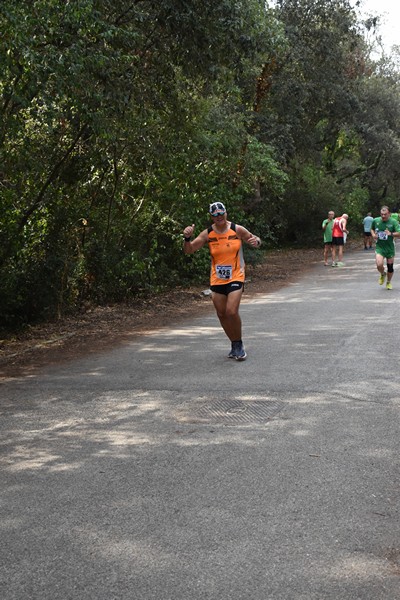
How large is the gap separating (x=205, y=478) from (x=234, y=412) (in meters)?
1.76

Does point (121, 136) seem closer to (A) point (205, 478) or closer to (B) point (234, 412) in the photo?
(B) point (234, 412)

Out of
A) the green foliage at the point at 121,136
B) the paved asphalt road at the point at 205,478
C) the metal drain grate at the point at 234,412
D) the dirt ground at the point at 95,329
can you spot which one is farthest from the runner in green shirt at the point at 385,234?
the metal drain grate at the point at 234,412

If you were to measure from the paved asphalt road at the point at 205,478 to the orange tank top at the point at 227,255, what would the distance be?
1073 millimetres

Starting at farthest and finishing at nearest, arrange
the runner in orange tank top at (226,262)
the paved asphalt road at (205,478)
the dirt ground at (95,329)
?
the dirt ground at (95,329) → the runner in orange tank top at (226,262) → the paved asphalt road at (205,478)

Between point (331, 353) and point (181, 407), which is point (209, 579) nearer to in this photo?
point (181, 407)

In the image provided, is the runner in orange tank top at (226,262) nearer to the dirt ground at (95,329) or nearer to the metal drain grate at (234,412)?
the dirt ground at (95,329)

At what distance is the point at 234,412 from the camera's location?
22.5 feet

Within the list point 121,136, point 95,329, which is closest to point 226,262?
point 95,329

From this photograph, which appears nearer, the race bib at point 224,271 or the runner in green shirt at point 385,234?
the race bib at point 224,271

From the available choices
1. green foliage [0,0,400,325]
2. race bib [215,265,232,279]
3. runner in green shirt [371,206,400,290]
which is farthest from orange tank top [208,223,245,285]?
runner in green shirt [371,206,400,290]

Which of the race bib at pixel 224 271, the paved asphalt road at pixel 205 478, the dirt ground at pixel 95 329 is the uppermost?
the race bib at pixel 224 271

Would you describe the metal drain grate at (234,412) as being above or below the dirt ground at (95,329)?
below

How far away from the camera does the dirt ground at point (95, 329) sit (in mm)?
10328

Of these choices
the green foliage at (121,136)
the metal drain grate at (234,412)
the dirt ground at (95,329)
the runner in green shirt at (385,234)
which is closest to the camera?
the metal drain grate at (234,412)
